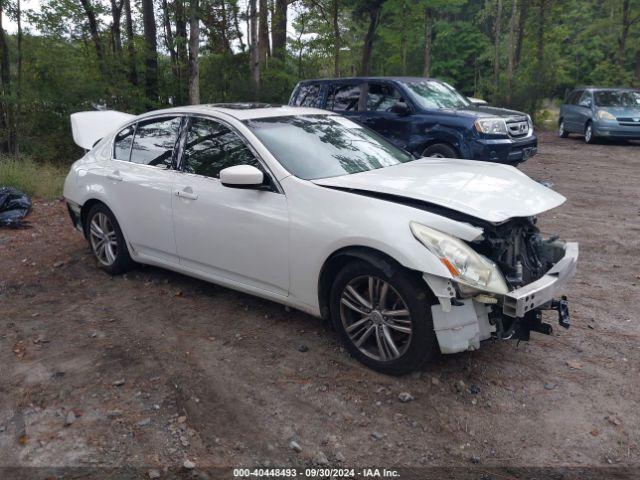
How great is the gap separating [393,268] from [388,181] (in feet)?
2.63

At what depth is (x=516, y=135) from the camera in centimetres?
998

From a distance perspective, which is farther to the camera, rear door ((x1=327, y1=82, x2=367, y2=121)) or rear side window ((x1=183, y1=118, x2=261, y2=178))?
rear door ((x1=327, y1=82, x2=367, y2=121))

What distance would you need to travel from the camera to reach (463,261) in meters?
3.45

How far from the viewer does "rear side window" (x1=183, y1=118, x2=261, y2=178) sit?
464 centimetres

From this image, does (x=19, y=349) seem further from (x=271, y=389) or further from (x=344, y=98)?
(x=344, y=98)

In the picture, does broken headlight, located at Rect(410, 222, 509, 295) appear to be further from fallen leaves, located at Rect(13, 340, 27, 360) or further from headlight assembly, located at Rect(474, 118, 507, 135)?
headlight assembly, located at Rect(474, 118, 507, 135)

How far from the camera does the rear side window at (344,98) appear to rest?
1061 centimetres

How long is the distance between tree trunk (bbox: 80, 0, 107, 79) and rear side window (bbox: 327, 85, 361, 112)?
8.00 meters

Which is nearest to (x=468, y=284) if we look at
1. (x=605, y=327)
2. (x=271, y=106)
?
(x=605, y=327)

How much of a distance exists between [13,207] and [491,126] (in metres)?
7.49

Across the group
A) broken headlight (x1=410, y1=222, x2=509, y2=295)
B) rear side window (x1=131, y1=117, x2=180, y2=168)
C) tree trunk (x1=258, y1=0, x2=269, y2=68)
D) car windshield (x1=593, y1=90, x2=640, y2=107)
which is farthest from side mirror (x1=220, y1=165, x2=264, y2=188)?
tree trunk (x1=258, y1=0, x2=269, y2=68)

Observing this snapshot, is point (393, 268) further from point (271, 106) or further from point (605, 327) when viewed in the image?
point (271, 106)

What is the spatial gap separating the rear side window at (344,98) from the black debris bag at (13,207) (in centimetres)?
545

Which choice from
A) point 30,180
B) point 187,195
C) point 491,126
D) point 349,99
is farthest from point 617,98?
point 187,195
